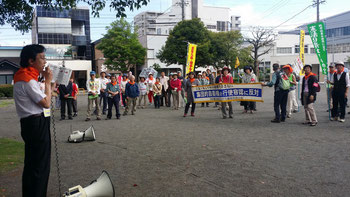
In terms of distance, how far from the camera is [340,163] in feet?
18.1

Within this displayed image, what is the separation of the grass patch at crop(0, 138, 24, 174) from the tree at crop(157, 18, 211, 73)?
105ft

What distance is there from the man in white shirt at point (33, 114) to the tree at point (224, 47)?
37627 millimetres

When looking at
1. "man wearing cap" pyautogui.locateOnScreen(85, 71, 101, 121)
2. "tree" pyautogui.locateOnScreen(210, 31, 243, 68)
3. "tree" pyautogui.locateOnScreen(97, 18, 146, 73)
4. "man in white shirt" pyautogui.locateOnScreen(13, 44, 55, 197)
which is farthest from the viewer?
"tree" pyautogui.locateOnScreen(97, 18, 146, 73)

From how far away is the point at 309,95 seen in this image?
382 inches

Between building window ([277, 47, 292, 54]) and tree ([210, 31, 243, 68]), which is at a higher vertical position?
building window ([277, 47, 292, 54])

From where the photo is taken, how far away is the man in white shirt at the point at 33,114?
11.1ft

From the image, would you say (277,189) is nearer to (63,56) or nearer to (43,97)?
(43,97)

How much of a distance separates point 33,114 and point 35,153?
18.7 inches

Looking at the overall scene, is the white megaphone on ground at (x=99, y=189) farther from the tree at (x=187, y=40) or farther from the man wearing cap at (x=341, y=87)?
the tree at (x=187, y=40)

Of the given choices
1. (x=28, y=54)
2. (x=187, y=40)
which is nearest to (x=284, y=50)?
(x=187, y=40)

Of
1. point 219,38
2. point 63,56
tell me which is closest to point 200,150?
point 219,38

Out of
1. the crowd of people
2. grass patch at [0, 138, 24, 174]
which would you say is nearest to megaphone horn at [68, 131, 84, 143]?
grass patch at [0, 138, 24, 174]

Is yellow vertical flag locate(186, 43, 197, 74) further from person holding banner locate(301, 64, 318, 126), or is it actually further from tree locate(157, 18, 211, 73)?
tree locate(157, 18, 211, 73)

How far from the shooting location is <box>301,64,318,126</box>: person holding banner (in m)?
9.60
